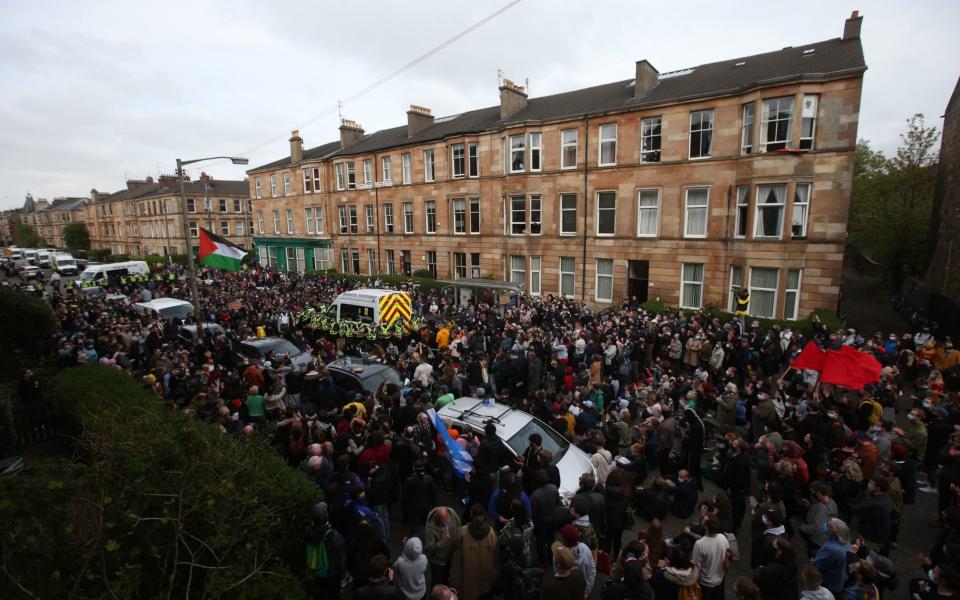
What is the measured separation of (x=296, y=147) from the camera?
40.7 metres

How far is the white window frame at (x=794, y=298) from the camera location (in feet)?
64.1

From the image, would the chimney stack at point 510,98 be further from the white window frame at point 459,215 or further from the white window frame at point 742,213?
the white window frame at point 742,213

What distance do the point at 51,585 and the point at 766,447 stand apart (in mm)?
8894

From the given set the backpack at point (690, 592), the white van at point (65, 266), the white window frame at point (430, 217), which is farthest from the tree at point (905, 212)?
the white van at point (65, 266)

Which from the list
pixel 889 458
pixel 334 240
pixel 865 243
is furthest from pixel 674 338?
pixel 334 240

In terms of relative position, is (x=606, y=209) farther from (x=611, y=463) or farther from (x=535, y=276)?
(x=611, y=463)

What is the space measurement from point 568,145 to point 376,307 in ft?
48.4

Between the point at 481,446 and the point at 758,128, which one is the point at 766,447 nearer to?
the point at 481,446

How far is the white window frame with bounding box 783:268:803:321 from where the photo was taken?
1955 centimetres

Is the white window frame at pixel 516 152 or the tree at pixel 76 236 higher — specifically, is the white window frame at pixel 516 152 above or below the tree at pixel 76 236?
above

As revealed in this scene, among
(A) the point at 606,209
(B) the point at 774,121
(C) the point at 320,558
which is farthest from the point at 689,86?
(C) the point at 320,558

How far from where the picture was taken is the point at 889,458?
7.59 metres

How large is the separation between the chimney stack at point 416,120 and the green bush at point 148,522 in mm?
32428

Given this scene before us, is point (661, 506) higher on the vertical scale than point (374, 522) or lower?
lower
